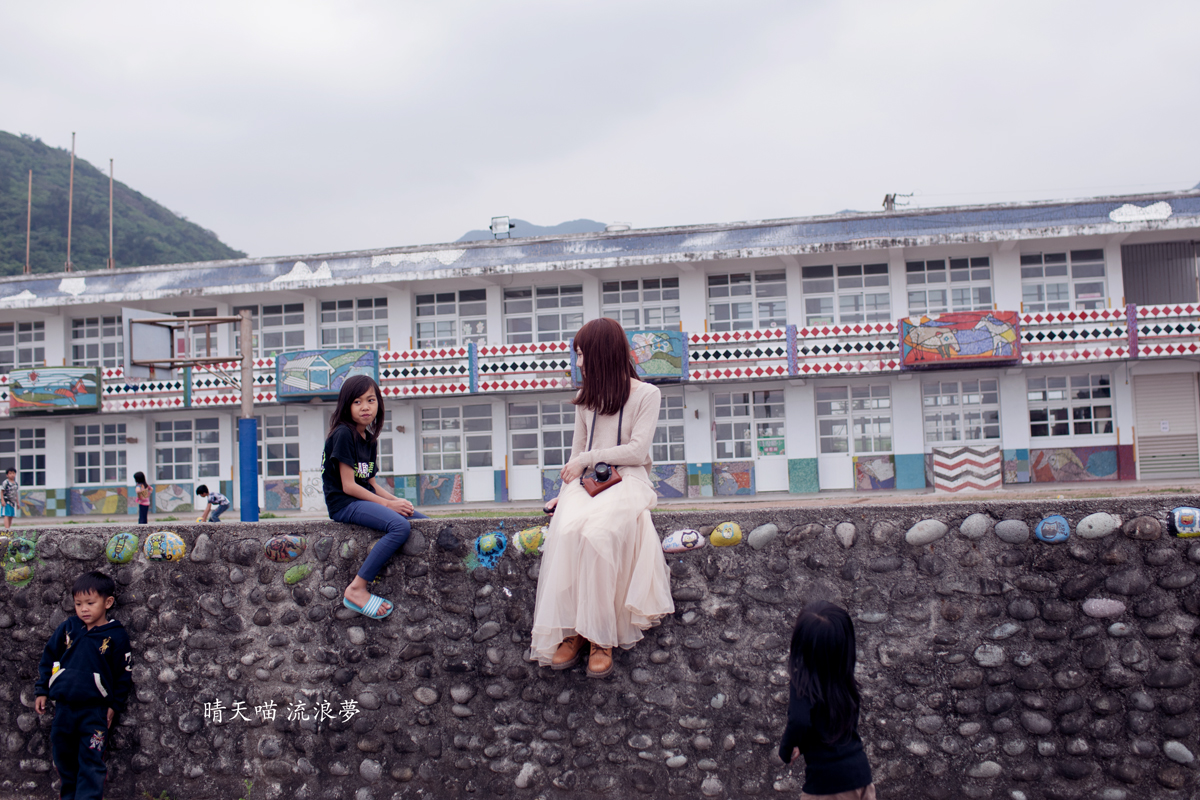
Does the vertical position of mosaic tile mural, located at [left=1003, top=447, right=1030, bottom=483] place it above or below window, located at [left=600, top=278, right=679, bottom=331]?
below

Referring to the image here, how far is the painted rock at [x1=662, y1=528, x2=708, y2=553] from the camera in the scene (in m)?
3.99

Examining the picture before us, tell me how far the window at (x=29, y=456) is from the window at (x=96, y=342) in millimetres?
2350

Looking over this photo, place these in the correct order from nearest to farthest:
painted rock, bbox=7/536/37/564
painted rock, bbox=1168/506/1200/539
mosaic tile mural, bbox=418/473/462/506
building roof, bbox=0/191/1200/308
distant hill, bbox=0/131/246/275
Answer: painted rock, bbox=1168/506/1200/539 → painted rock, bbox=7/536/37/564 → building roof, bbox=0/191/1200/308 → mosaic tile mural, bbox=418/473/462/506 → distant hill, bbox=0/131/246/275

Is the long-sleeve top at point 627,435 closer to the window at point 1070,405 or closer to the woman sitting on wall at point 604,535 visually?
the woman sitting on wall at point 604,535

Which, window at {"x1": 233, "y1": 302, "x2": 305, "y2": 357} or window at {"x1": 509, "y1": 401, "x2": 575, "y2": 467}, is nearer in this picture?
window at {"x1": 509, "y1": 401, "x2": 575, "y2": 467}

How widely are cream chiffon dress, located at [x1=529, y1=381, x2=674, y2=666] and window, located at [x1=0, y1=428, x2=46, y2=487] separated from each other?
25.3m

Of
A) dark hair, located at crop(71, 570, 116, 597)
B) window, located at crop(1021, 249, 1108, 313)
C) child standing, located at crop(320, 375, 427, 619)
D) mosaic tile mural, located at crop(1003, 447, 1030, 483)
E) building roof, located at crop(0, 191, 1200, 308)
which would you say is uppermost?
building roof, located at crop(0, 191, 1200, 308)

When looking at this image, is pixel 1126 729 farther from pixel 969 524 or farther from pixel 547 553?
pixel 547 553

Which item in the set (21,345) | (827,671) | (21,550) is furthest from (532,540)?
(21,345)

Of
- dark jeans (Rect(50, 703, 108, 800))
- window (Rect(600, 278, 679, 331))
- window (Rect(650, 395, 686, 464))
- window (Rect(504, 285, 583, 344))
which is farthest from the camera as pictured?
window (Rect(504, 285, 583, 344))

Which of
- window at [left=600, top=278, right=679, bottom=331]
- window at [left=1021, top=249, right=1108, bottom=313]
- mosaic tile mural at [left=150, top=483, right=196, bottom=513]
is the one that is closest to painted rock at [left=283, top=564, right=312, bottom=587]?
window at [left=600, top=278, right=679, bottom=331]

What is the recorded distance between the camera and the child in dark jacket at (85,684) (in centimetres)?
427

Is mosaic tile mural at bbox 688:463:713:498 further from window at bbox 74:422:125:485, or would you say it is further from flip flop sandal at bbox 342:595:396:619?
flip flop sandal at bbox 342:595:396:619

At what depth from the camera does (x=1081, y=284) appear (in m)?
19.8
